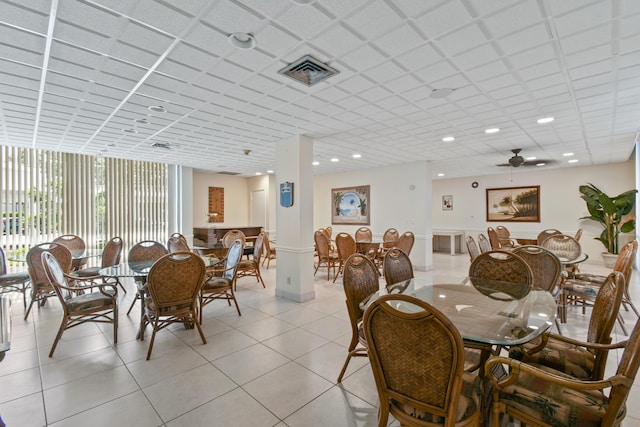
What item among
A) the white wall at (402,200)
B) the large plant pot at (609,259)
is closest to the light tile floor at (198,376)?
the white wall at (402,200)

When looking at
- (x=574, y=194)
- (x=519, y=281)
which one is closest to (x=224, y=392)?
(x=519, y=281)

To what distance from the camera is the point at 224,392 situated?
2.26m

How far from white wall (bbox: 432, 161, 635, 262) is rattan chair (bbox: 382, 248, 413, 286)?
24.7ft

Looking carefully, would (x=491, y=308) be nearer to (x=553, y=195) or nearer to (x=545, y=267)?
(x=545, y=267)

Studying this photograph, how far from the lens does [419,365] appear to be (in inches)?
52.4

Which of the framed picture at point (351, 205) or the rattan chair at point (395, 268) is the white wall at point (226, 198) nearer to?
the framed picture at point (351, 205)

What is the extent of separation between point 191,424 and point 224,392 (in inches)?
13.9

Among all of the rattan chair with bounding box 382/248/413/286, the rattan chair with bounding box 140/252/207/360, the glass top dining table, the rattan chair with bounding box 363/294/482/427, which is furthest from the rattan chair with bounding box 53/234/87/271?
the rattan chair with bounding box 363/294/482/427

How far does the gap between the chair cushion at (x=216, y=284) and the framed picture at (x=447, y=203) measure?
865 centimetres

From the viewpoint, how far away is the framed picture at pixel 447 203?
1036 centimetres

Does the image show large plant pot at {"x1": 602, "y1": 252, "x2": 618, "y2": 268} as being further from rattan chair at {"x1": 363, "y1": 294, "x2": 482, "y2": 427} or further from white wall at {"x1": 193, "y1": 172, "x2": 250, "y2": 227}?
white wall at {"x1": 193, "y1": 172, "x2": 250, "y2": 227}

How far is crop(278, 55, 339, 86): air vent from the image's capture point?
7.91 feet

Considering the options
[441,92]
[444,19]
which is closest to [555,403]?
[444,19]

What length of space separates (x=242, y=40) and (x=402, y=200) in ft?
20.0
